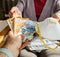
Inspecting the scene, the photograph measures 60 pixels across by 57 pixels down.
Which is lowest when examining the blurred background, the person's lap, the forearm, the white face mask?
the blurred background

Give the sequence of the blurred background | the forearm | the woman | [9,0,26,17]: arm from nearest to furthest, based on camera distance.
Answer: the forearm < [9,0,26,17]: arm < the woman < the blurred background

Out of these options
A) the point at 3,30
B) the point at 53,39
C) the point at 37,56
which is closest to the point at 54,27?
the point at 53,39

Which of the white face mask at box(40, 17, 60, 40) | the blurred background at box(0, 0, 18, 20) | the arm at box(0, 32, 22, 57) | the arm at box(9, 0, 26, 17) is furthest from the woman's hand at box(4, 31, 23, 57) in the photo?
the blurred background at box(0, 0, 18, 20)

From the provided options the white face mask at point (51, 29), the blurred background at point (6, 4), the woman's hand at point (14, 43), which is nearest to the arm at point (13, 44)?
the woman's hand at point (14, 43)

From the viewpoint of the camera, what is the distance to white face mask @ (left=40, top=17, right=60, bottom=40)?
81 cm

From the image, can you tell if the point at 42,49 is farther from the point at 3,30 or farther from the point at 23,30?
the point at 3,30

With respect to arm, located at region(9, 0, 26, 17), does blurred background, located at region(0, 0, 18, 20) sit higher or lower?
lower

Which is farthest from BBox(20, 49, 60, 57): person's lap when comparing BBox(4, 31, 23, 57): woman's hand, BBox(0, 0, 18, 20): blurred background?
BBox(0, 0, 18, 20): blurred background

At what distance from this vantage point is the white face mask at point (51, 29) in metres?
0.81

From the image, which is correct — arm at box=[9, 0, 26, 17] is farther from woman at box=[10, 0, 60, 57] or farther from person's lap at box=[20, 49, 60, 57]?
person's lap at box=[20, 49, 60, 57]

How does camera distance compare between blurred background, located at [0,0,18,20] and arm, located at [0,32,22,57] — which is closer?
arm, located at [0,32,22,57]

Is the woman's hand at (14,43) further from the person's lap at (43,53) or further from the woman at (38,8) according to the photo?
the woman at (38,8)

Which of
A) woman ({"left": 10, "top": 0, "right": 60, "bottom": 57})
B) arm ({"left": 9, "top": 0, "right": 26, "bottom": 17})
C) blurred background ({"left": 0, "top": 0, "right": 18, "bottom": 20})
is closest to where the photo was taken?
arm ({"left": 9, "top": 0, "right": 26, "bottom": 17})

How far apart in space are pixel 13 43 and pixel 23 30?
112 mm
